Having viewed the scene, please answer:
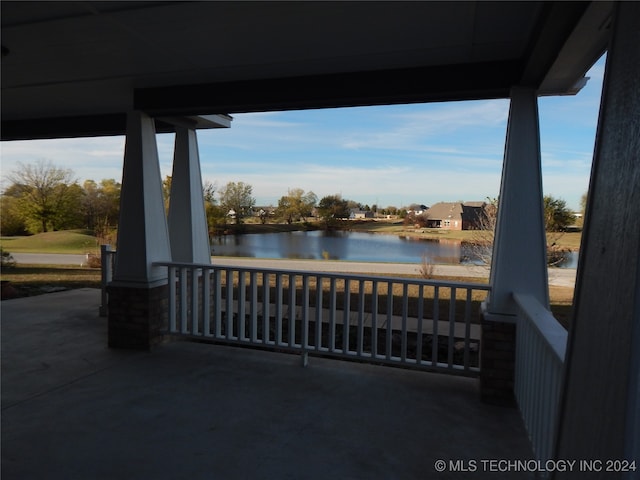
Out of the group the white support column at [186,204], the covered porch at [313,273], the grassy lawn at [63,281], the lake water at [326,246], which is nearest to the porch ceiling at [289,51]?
the covered porch at [313,273]

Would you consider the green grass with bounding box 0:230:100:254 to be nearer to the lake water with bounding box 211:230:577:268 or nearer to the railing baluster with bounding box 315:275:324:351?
the lake water with bounding box 211:230:577:268

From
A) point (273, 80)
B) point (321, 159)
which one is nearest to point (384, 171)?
point (321, 159)

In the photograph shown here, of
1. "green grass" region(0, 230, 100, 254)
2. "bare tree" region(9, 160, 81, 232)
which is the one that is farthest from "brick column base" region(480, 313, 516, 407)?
"bare tree" region(9, 160, 81, 232)

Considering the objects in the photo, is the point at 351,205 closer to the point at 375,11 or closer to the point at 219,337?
the point at 219,337

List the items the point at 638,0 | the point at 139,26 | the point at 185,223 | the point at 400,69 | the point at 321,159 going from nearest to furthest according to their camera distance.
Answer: the point at 638,0, the point at 139,26, the point at 400,69, the point at 185,223, the point at 321,159

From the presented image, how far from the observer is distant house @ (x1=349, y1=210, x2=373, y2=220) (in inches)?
204

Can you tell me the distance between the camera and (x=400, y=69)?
125 inches

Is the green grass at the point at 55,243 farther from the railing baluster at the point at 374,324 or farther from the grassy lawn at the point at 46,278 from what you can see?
the railing baluster at the point at 374,324

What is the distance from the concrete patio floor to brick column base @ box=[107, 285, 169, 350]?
14 centimetres

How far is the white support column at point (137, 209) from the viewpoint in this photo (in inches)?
159

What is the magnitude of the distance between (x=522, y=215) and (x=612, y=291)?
2.49 meters

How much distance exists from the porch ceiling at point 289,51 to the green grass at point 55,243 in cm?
846

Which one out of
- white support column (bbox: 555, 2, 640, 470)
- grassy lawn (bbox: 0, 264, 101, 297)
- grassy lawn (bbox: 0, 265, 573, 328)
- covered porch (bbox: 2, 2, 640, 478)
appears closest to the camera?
white support column (bbox: 555, 2, 640, 470)

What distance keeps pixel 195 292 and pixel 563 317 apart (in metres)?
5.82
